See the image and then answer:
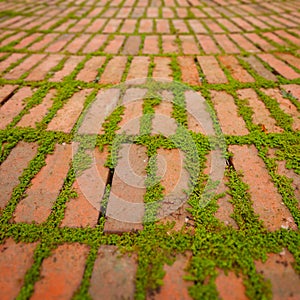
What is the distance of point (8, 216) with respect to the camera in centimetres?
170

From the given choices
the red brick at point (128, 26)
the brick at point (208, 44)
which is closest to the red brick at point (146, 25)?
the red brick at point (128, 26)

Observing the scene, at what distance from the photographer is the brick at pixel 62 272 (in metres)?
1.35

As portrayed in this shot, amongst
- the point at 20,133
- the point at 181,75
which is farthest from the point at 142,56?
the point at 20,133

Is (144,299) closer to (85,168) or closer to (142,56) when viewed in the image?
(85,168)

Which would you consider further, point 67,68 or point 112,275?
point 67,68

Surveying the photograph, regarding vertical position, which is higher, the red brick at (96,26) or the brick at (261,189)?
the red brick at (96,26)

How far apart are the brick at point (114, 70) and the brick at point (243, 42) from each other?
1857mm

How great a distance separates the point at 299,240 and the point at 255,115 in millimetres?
1362

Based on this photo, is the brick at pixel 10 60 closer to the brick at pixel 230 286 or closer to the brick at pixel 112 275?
the brick at pixel 112 275

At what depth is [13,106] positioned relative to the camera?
8.92 ft

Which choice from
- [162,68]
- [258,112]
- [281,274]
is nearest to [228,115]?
[258,112]

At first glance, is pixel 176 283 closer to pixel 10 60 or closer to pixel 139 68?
pixel 139 68

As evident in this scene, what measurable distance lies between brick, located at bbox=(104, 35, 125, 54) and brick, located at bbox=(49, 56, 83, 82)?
1.60 feet

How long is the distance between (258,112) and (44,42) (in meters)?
3.51
